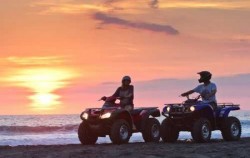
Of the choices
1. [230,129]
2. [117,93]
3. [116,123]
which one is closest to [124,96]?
[117,93]

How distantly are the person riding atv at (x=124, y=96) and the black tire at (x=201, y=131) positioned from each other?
2.38m

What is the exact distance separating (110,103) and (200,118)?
3.14 m

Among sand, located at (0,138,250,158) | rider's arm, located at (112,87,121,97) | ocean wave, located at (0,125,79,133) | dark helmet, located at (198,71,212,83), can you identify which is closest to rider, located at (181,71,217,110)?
dark helmet, located at (198,71,212,83)

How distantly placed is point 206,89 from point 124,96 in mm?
2814

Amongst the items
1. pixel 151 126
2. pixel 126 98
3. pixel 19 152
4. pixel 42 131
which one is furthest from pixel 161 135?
pixel 42 131

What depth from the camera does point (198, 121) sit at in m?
21.1

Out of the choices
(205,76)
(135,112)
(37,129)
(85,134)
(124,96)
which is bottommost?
(85,134)

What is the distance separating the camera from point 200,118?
21375mm

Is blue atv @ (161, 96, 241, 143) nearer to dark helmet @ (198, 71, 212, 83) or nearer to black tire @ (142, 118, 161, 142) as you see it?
black tire @ (142, 118, 161, 142)

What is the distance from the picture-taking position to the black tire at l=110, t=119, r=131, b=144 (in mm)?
20656

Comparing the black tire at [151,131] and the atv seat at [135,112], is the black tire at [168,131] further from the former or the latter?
the atv seat at [135,112]

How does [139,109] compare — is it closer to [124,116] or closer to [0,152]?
[124,116]

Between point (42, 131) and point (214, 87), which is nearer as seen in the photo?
point (214, 87)

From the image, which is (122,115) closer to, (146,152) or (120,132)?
(120,132)
